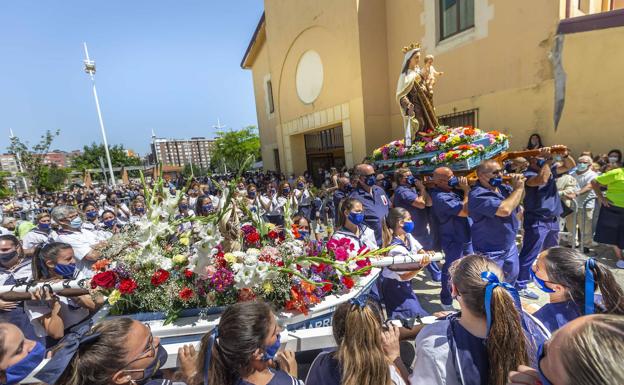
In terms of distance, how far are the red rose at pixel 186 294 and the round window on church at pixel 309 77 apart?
12870 millimetres

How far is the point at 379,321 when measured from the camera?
1.46 metres

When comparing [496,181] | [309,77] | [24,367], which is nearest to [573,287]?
[496,181]

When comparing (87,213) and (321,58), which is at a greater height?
(321,58)

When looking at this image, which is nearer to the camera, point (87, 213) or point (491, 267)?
point (491, 267)

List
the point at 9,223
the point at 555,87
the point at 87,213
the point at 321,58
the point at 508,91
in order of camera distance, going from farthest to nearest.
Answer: the point at 321,58 → the point at 508,91 → the point at 555,87 → the point at 9,223 → the point at 87,213

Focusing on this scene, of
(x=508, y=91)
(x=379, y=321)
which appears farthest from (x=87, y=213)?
(x=508, y=91)

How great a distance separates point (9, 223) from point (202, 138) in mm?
129406

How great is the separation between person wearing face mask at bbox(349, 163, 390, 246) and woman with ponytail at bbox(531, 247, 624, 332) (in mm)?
2737

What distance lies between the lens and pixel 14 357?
148cm

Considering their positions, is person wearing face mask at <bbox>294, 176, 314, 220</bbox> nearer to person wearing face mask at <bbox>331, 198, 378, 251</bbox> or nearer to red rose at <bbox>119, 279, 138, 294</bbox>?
person wearing face mask at <bbox>331, 198, 378, 251</bbox>

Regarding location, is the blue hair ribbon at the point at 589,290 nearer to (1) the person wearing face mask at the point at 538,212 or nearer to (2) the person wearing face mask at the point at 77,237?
(1) the person wearing face mask at the point at 538,212

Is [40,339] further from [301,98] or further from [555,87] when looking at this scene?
[301,98]

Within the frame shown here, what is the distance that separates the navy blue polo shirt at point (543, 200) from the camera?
3574mm

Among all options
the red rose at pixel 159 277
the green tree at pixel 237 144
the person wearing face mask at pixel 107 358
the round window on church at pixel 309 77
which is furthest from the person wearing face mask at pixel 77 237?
the green tree at pixel 237 144
